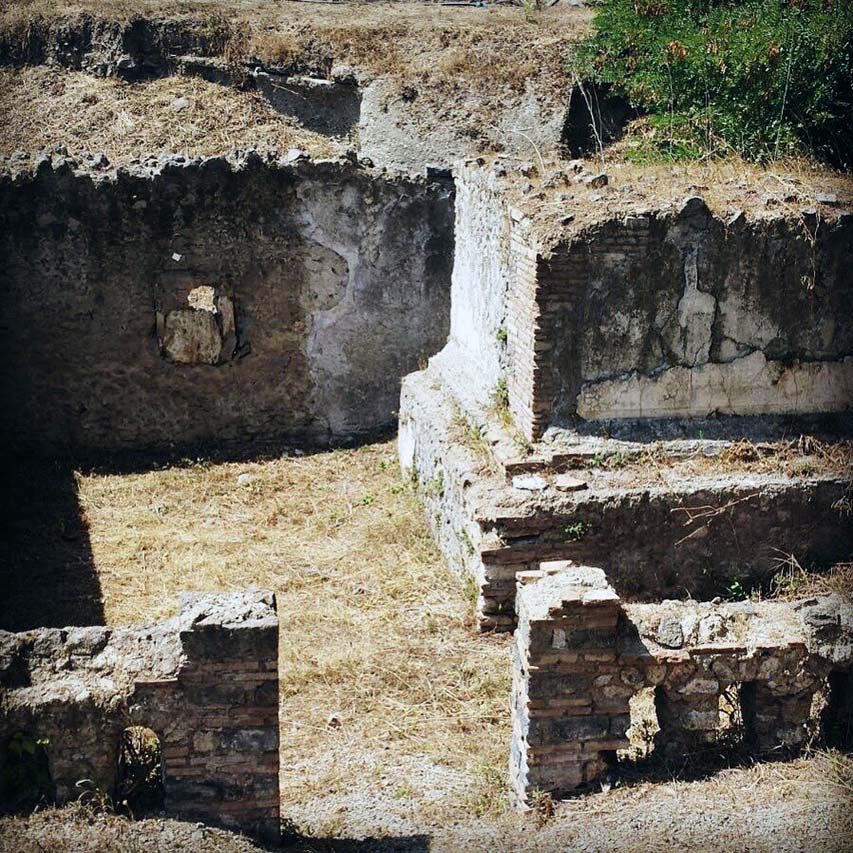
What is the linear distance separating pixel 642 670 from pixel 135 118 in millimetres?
8861

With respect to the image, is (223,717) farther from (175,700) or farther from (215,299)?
(215,299)

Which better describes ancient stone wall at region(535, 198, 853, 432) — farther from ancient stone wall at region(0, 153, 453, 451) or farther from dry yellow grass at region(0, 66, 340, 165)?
dry yellow grass at region(0, 66, 340, 165)

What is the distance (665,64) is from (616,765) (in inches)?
284

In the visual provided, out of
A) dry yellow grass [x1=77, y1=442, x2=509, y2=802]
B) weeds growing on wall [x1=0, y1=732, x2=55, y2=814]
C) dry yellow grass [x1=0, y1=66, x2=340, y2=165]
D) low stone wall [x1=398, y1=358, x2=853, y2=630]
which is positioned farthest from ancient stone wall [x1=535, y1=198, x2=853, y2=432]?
dry yellow grass [x1=0, y1=66, x2=340, y2=165]

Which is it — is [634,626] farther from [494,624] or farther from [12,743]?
[12,743]

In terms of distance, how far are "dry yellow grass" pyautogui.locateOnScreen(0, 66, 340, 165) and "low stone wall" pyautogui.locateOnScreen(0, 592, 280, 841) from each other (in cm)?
698

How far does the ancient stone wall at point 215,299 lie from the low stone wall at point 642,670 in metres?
5.75

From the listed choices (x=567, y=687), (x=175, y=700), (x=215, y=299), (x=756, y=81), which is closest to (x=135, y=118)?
(x=215, y=299)

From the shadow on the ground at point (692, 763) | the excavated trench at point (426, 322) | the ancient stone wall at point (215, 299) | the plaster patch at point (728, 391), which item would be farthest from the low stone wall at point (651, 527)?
the ancient stone wall at point (215, 299)

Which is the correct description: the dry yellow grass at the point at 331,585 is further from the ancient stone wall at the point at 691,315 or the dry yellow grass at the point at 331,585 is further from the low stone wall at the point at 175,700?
the ancient stone wall at the point at 691,315

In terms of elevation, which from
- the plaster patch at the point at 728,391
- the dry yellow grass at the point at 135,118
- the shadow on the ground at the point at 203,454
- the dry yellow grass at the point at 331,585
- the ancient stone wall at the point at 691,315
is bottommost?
the dry yellow grass at the point at 331,585

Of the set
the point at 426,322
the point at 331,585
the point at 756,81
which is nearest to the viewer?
the point at 331,585

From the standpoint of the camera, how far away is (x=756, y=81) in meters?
9.70

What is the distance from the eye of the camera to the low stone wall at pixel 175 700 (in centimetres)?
450
